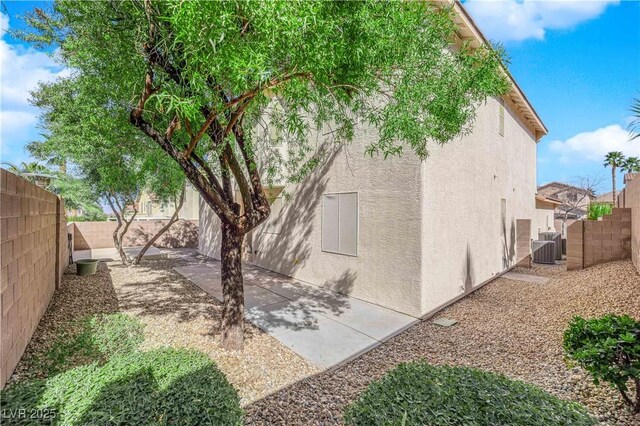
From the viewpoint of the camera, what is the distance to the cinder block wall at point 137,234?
17094 mm

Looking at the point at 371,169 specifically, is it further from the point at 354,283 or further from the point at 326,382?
the point at 326,382

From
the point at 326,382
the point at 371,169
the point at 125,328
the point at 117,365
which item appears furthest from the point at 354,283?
the point at 117,365

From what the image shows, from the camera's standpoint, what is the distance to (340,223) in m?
8.38

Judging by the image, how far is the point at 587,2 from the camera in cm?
549

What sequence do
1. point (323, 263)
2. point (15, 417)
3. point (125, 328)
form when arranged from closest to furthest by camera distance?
point (15, 417), point (125, 328), point (323, 263)

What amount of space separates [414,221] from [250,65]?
508 cm

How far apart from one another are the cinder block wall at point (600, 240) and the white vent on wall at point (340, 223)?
7.75m

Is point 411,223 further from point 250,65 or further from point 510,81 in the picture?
point 510,81

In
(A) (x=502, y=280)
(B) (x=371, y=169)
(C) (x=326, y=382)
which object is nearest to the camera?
(C) (x=326, y=382)

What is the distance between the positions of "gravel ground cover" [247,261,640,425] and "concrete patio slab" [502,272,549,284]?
30.7 inches

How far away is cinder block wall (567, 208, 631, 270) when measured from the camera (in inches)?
340

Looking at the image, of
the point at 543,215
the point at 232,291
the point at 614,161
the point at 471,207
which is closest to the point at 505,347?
the point at 471,207

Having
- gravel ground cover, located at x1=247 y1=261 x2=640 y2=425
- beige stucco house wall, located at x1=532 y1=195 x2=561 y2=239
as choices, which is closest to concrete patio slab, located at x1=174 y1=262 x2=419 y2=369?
gravel ground cover, located at x1=247 y1=261 x2=640 y2=425

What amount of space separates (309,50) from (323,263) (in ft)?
22.4
